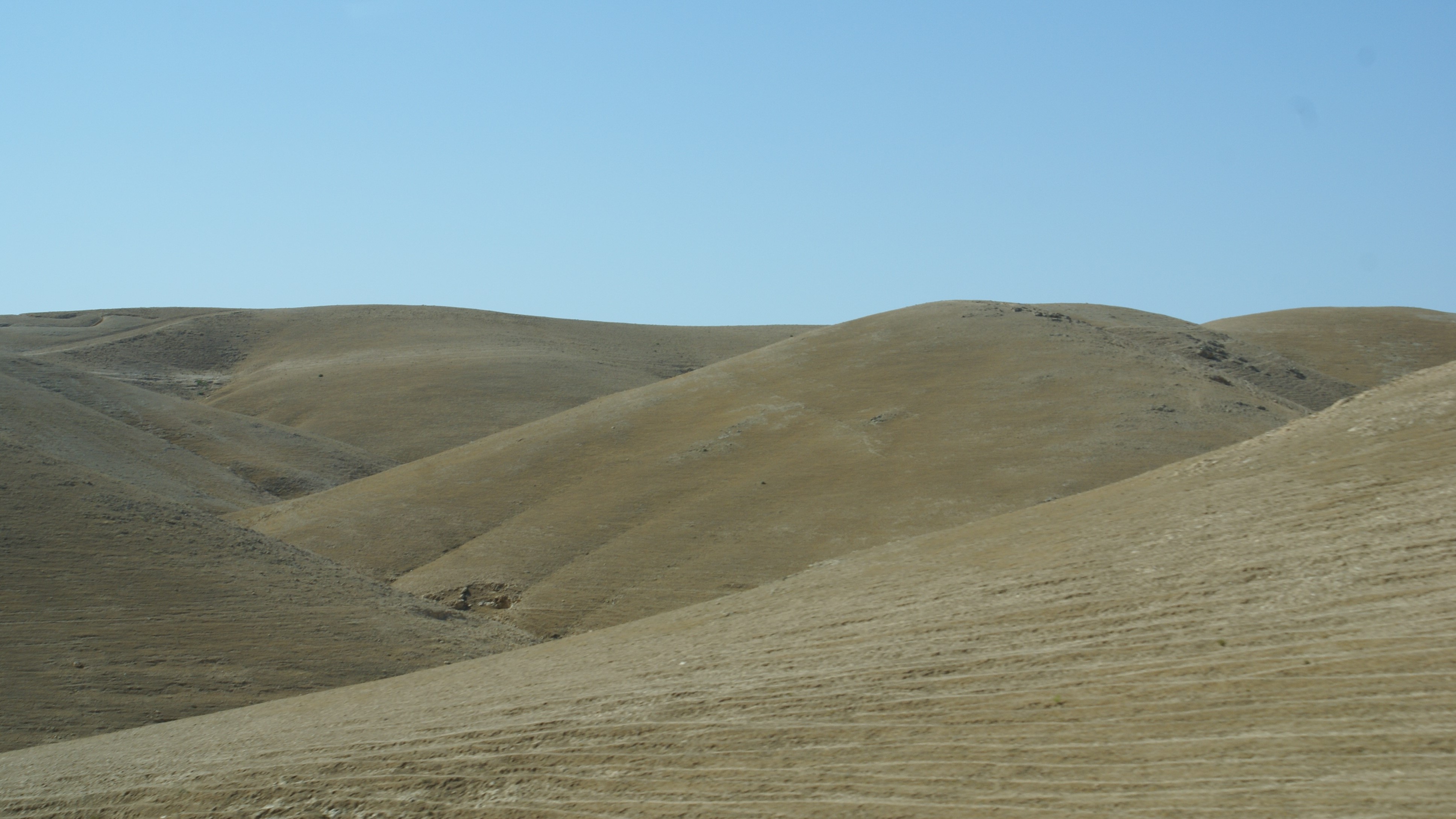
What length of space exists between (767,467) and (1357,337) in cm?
3666

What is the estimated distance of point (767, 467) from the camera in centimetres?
2838

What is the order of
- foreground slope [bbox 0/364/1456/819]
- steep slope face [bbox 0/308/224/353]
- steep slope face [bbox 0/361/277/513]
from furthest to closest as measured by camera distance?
1. steep slope face [bbox 0/308/224/353]
2. steep slope face [bbox 0/361/277/513]
3. foreground slope [bbox 0/364/1456/819]

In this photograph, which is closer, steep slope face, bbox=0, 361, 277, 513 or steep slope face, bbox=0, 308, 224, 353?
steep slope face, bbox=0, 361, 277, 513

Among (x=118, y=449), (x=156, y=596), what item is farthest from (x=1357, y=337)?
(x=156, y=596)

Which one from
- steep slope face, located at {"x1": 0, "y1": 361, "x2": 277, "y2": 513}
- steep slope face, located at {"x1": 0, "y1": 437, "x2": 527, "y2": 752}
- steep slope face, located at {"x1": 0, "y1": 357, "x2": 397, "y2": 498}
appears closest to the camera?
steep slope face, located at {"x1": 0, "y1": 437, "x2": 527, "y2": 752}

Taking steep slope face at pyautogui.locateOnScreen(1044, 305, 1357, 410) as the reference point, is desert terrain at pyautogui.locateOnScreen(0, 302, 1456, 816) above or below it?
below

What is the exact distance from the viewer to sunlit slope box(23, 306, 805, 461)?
166 feet

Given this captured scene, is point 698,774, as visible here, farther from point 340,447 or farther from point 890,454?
point 340,447

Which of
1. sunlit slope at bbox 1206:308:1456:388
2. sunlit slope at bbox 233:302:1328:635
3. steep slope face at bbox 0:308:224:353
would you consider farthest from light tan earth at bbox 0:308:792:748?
sunlit slope at bbox 1206:308:1456:388

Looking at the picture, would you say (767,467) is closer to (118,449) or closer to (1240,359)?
(118,449)

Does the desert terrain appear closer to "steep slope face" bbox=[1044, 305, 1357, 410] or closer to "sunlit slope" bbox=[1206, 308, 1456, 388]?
"steep slope face" bbox=[1044, 305, 1357, 410]

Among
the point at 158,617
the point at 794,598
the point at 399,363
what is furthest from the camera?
the point at 399,363

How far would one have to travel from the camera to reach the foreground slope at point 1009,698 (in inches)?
280

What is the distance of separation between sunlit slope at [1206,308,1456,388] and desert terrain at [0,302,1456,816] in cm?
911
